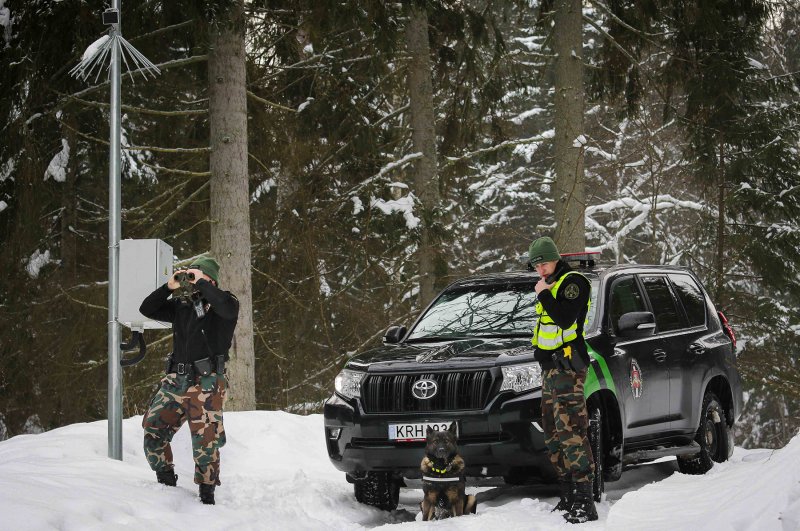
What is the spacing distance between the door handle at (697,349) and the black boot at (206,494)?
4.48m

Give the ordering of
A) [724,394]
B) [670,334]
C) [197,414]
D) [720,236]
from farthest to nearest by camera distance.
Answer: [720,236] → [724,394] → [670,334] → [197,414]

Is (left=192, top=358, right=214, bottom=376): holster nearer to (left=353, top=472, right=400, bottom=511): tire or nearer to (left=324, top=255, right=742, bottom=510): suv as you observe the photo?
(left=324, top=255, right=742, bottom=510): suv

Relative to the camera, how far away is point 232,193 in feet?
43.7

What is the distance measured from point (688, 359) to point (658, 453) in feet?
3.88

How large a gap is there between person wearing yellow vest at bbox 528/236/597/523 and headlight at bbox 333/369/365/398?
1402 mm

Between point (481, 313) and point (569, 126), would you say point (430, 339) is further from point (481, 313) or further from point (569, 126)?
point (569, 126)

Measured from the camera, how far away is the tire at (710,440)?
9508 mm

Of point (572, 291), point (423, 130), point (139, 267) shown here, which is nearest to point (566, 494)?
point (572, 291)

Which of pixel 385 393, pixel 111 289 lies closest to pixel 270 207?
pixel 111 289

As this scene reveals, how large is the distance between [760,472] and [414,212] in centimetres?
1200

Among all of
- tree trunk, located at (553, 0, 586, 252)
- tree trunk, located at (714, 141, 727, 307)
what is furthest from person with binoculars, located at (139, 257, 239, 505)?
tree trunk, located at (714, 141, 727, 307)

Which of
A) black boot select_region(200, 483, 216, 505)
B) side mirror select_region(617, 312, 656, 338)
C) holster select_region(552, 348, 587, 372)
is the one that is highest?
side mirror select_region(617, 312, 656, 338)

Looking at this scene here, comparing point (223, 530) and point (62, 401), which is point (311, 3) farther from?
point (62, 401)

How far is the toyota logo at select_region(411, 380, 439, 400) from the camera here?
7625 mm
